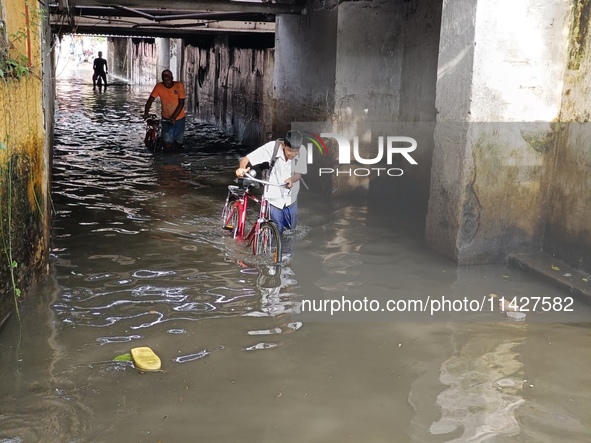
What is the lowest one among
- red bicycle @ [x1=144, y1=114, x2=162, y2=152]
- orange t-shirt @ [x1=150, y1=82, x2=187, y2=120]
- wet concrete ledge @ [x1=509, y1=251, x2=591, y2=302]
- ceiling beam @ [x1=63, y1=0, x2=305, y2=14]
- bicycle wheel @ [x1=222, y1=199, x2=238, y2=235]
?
wet concrete ledge @ [x1=509, y1=251, x2=591, y2=302]

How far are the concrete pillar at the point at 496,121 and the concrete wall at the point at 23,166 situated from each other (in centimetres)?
393

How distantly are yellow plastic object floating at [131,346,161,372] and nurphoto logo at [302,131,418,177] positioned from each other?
5814 millimetres

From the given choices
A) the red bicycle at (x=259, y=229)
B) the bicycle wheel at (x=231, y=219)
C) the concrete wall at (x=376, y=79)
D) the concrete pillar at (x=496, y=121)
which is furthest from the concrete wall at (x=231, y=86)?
the concrete pillar at (x=496, y=121)

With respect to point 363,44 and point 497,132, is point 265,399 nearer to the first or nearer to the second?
point 497,132

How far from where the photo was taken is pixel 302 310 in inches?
222

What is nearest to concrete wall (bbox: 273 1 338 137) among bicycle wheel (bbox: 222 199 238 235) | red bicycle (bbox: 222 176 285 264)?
bicycle wheel (bbox: 222 199 238 235)

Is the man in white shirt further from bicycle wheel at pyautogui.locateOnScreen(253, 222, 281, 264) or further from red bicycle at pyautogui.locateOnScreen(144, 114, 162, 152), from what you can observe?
red bicycle at pyautogui.locateOnScreen(144, 114, 162, 152)

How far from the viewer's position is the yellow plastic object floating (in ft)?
14.6

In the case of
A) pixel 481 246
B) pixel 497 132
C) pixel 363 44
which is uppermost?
pixel 363 44

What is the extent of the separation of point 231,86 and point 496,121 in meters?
12.2

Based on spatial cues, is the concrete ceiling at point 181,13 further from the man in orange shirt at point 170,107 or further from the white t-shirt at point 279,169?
the white t-shirt at point 279,169

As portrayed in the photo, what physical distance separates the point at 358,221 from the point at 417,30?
2.89 metres

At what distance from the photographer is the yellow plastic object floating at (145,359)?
14.6 feet

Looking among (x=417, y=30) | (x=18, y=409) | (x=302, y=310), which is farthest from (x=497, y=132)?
(x=18, y=409)
